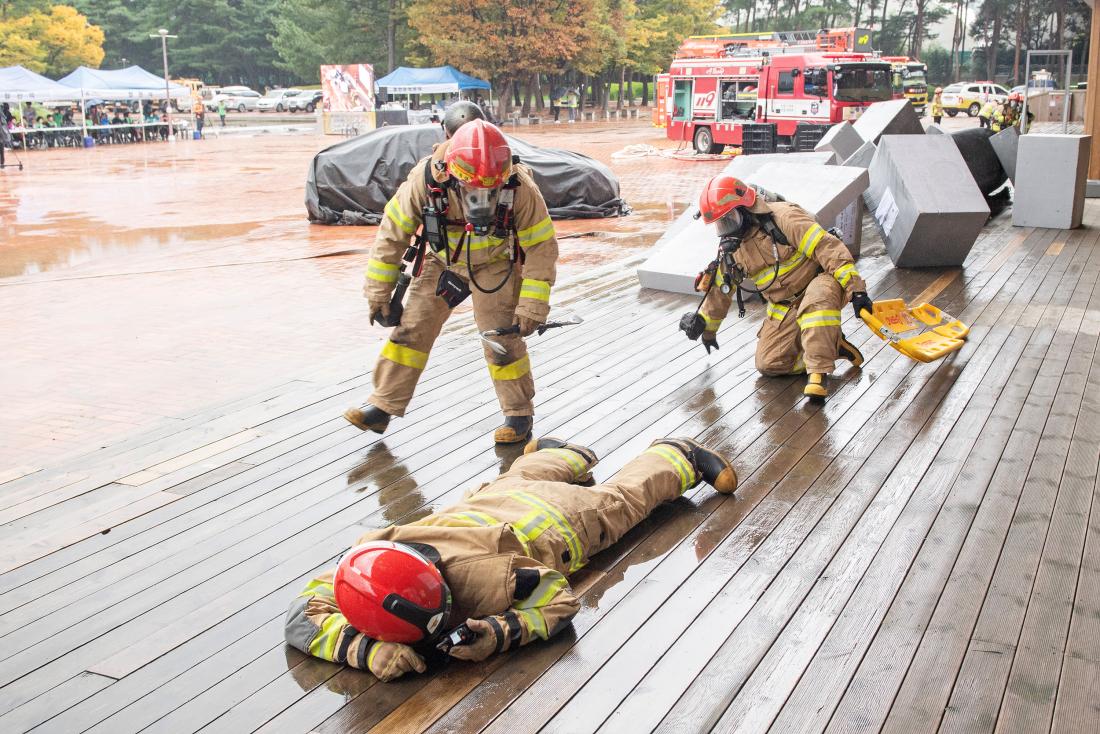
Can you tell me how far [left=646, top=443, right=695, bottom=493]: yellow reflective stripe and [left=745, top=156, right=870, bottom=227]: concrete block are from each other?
181 inches

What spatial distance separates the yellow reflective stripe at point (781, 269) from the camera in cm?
596

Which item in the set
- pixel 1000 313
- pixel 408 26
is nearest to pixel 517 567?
pixel 1000 313

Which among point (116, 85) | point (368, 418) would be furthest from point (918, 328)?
point (116, 85)

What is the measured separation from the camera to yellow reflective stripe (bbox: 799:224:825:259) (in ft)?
19.1

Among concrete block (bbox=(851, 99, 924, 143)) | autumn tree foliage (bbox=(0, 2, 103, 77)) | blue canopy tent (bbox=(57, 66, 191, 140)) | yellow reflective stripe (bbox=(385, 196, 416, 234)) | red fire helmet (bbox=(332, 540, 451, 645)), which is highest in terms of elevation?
autumn tree foliage (bbox=(0, 2, 103, 77))

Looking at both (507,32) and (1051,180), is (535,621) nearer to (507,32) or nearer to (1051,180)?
(1051,180)

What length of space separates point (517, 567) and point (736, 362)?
3603mm

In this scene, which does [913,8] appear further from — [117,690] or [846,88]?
[117,690]

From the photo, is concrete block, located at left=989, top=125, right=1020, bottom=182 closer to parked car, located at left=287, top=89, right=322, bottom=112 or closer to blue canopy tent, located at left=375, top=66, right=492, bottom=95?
blue canopy tent, located at left=375, top=66, right=492, bottom=95

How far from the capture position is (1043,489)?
4363 millimetres

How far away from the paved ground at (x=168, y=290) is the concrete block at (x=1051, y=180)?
14.3 ft

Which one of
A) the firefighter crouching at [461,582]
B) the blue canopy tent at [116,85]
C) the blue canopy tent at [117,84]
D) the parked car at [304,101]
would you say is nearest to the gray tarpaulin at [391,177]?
the firefighter crouching at [461,582]

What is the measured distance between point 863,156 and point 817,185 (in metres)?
3.67

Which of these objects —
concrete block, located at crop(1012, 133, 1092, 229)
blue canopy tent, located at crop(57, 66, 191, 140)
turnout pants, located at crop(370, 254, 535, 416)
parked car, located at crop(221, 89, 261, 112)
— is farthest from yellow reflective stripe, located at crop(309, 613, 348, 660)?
parked car, located at crop(221, 89, 261, 112)
